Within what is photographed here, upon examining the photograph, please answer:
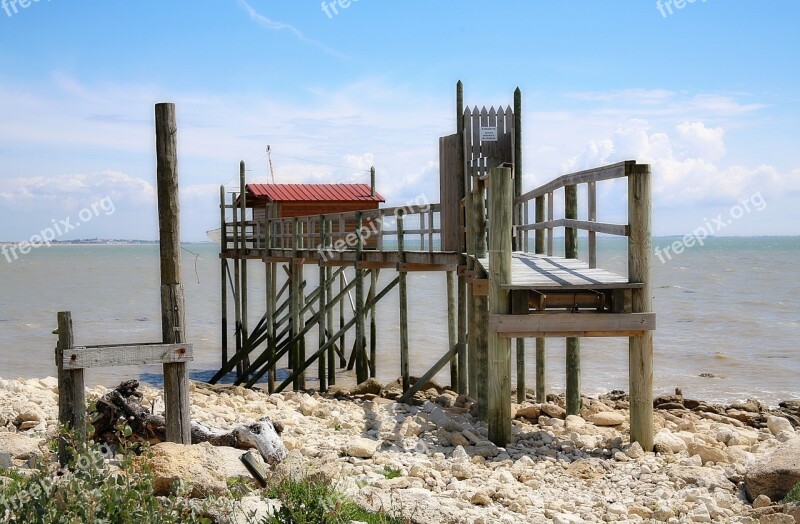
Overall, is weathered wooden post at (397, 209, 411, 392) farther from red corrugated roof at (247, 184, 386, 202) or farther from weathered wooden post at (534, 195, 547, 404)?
red corrugated roof at (247, 184, 386, 202)

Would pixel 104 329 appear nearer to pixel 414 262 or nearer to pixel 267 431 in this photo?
pixel 414 262

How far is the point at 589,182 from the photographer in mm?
9086

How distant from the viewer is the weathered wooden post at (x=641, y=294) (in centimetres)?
855

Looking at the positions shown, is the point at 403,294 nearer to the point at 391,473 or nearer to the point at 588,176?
the point at 588,176

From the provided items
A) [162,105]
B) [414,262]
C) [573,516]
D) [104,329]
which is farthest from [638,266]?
[104,329]

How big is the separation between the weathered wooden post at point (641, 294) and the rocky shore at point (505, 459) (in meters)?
0.31

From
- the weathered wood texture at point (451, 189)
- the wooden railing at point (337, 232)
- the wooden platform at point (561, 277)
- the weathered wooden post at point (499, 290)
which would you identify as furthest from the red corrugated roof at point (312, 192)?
the weathered wooden post at point (499, 290)

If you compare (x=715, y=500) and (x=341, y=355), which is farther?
(x=341, y=355)

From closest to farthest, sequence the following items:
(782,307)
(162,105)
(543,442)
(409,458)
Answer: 1. (162,105)
2. (409,458)
3. (543,442)
4. (782,307)

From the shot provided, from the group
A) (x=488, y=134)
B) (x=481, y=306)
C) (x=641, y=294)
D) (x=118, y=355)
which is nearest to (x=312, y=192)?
(x=488, y=134)

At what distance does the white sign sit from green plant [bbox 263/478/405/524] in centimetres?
709

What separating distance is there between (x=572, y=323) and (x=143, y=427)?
436cm

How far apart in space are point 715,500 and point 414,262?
789 centimetres

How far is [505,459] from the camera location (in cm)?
885
